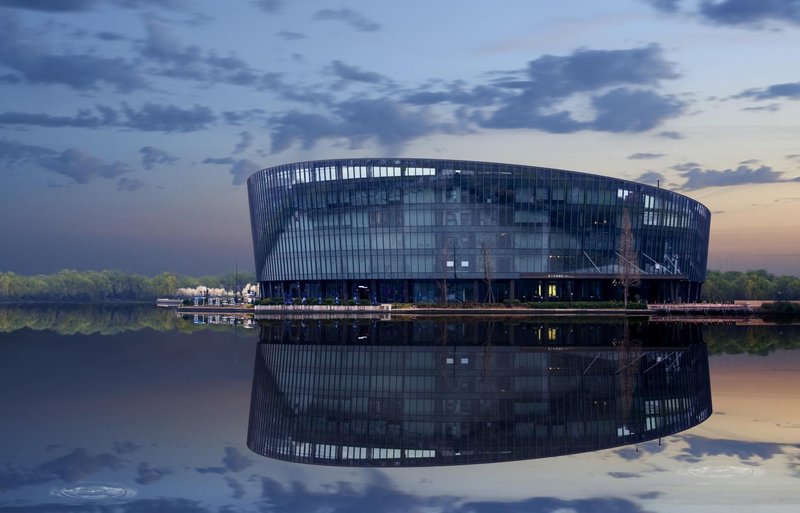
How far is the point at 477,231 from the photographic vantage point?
118250mm

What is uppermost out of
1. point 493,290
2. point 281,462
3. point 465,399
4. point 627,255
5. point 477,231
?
point 477,231

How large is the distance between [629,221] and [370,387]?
96257 mm

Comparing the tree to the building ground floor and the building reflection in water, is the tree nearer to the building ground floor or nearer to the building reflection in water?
the building ground floor

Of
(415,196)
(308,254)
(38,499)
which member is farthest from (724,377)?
(308,254)

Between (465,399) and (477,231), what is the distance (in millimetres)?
91252

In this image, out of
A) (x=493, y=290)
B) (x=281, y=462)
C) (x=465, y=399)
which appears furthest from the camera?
(x=493, y=290)

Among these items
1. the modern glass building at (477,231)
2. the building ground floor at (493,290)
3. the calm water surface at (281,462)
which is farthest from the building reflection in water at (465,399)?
the building ground floor at (493,290)

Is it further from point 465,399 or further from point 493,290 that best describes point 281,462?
point 493,290

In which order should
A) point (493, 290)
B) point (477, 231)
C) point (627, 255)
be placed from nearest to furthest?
point (627, 255), point (477, 231), point (493, 290)

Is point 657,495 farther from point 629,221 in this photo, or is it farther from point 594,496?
point 629,221

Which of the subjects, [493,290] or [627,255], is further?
[493,290]

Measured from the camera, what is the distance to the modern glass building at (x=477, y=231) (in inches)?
4651

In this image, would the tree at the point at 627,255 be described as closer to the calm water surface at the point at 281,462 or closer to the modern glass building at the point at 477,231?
the modern glass building at the point at 477,231

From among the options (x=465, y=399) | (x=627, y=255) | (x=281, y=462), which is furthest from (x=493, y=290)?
(x=281, y=462)
